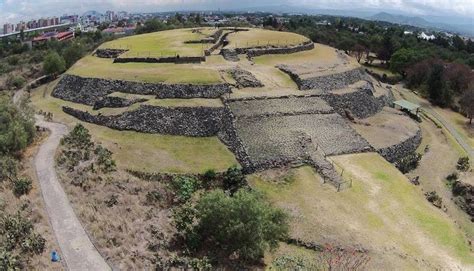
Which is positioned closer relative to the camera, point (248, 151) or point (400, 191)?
point (400, 191)

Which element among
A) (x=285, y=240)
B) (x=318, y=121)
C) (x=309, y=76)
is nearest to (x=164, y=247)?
(x=285, y=240)

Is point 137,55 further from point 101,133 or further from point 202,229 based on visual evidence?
point 202,229

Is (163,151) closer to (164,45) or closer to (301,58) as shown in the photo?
(164,45)

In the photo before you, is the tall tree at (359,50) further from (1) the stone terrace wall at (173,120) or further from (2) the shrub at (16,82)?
(2) the shrub at (16,82)

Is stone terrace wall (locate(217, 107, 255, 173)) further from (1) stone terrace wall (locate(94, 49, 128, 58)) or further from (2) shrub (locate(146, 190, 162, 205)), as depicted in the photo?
(1) stone terrace wall (locate(94, 49, 128, 58))

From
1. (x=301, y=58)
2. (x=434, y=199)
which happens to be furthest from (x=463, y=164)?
(x=301, y=58)

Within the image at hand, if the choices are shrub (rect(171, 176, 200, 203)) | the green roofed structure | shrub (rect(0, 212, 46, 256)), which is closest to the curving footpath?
shrub (rect(0, 212, 46, 256))

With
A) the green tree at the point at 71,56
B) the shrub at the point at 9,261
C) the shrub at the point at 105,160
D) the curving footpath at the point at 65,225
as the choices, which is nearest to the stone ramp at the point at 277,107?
the shrub at the point at 105,160
